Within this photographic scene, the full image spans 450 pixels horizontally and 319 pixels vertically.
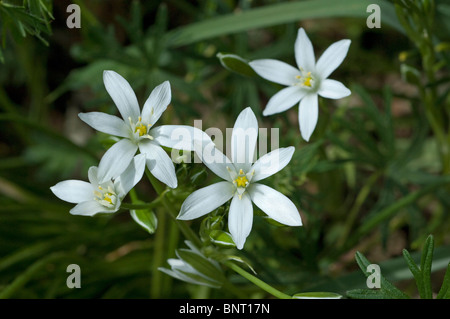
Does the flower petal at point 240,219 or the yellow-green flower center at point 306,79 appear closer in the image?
the flower petal at point 240,219

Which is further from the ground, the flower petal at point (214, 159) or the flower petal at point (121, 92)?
the flower petal at point (121, 92)

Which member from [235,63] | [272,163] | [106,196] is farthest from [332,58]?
[106,196]

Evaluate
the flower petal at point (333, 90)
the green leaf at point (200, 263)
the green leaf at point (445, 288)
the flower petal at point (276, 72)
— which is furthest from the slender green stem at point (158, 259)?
A: the green leaf at point (445, 288)

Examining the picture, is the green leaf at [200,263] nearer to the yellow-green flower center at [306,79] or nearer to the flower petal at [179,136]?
the flower petal at [179,136]

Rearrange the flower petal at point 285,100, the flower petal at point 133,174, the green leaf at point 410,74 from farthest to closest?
the green leaf at point 410,74, the flower petal at point 285,100, the flower petal at point 133,174
